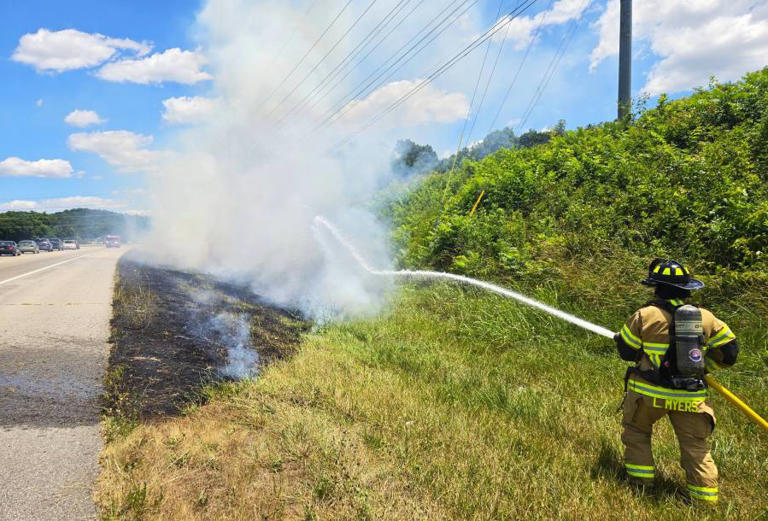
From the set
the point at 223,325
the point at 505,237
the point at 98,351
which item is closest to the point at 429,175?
the point at 505,237

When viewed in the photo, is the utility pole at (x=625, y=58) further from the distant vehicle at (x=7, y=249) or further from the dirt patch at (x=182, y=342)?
the distant vehicle at (x=7, y=249)

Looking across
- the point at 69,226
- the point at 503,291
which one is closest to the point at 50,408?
the point at 503,291

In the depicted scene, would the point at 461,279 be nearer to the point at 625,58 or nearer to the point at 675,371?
the point at 675,371

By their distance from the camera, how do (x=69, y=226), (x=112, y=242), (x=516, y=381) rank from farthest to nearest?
(x=69, y=226) < (x=112, y=242) < (x=516, y=381)

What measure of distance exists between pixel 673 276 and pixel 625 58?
1180 cm

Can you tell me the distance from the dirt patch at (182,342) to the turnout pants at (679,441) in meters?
3.72

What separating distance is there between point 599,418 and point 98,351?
20.1 ft

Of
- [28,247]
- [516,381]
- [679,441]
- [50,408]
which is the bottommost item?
[50,408]

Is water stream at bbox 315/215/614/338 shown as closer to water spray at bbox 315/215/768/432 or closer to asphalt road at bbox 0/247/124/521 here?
water spray at bbox 315/215/768/432

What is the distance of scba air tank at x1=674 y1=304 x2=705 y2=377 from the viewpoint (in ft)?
9.55

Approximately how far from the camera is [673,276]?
10.3ft

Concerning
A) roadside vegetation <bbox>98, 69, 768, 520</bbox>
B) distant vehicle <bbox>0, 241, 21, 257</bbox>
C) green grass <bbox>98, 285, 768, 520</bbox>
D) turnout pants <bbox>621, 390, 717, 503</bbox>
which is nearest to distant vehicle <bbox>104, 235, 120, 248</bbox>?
distant vehicle <bbox>0, 241, 21, 257</bbox>

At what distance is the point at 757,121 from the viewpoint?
9.36 m

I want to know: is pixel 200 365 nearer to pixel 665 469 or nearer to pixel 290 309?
pixel 290 309
